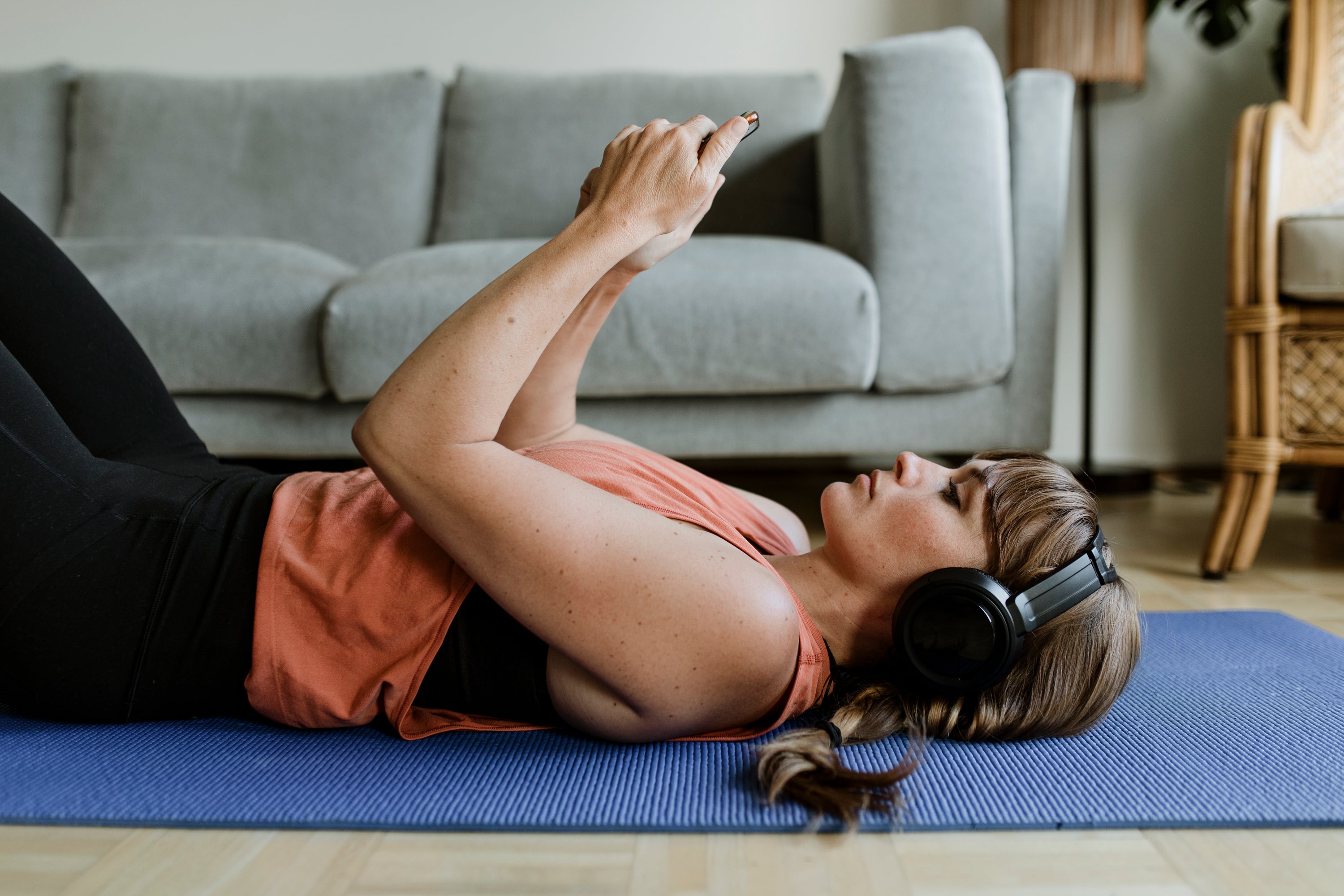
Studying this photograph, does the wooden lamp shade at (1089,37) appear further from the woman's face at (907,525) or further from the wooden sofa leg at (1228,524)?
the woman's face at (907,525)

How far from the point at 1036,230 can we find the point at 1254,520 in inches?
25.3

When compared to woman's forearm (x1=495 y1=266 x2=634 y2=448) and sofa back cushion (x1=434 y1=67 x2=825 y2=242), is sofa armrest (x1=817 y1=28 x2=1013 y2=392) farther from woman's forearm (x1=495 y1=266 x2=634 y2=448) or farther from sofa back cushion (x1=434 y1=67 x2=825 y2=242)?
woman's forearm (x1=495 y1=266 x2=634 y2=448)

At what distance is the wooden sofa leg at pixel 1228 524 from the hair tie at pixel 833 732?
1.05 m

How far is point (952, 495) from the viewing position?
0.80 meters

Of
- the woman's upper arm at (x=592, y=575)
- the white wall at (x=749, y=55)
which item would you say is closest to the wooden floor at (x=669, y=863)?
the woman's upper arm at (x=592, y=575)

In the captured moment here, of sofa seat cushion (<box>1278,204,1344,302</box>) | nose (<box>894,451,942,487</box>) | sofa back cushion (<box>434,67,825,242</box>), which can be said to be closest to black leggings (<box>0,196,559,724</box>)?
nose (<box>894,451,942,487</box>)

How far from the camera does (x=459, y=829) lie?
2.10 ft

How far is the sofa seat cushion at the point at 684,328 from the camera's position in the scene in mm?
1562

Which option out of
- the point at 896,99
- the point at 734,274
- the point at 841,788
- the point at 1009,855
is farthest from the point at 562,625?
the point at 896,99

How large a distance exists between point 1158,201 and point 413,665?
2.57m

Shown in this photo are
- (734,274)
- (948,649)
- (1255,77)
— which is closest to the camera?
(948,649)

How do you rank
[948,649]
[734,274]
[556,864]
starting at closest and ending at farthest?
[556,864] → [948,649] → [734,274]

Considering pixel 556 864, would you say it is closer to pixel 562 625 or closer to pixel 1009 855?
pixel 562 625

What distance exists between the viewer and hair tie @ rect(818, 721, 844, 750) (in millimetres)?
738
